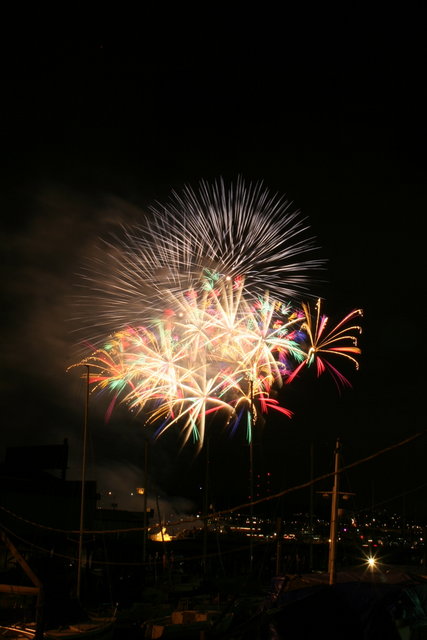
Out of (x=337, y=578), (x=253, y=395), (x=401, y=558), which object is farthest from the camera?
(x=401, y=558)

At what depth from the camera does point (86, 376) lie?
25609 mm

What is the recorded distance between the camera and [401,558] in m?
35.4

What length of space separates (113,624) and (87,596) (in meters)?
7.95

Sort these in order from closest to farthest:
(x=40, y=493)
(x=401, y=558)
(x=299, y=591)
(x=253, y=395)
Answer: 1. (x=299, y=591)
2. (x=253, y=395)
3. (x=401, y=558)
4. (x=40, y=493)

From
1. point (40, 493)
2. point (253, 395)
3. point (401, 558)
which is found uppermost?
point (253, 395)

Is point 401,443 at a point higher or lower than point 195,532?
higher

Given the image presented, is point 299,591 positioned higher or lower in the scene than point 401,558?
higher

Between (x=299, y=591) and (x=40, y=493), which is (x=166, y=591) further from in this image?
(x=299, y=591)

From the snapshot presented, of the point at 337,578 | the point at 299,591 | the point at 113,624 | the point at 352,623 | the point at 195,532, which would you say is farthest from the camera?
the point at 195,532

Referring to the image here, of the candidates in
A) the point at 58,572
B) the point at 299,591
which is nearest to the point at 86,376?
the point at 58,572

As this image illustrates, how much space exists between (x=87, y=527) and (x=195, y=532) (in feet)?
108

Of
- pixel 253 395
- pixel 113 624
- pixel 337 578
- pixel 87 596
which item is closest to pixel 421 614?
pixel 337 578

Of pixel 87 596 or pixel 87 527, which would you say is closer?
pixel 87 596

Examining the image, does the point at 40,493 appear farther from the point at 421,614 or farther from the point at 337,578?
the point at 421,614
